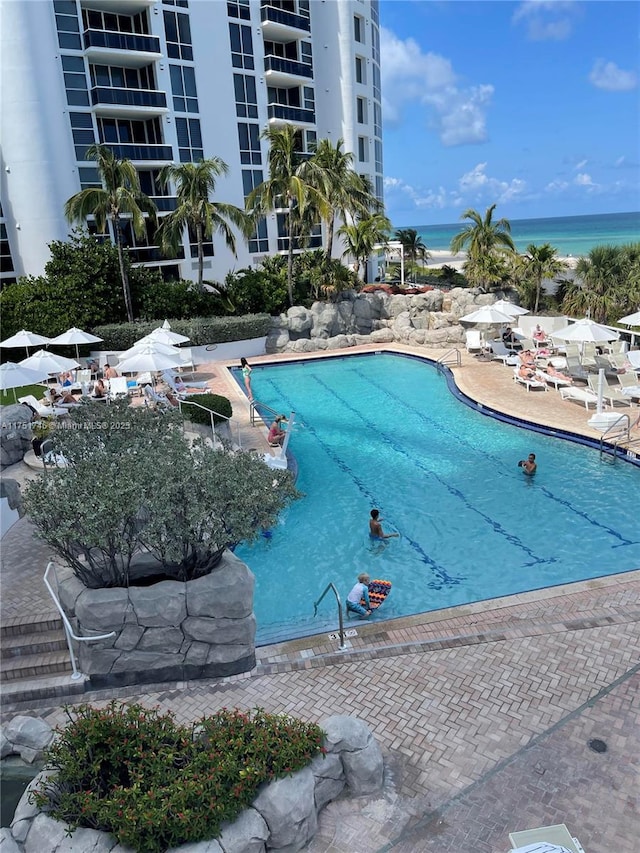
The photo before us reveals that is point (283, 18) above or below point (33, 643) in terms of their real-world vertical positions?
above

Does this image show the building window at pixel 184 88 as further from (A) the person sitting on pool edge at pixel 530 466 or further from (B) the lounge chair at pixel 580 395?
(A) the person sitting on pool edge at pixel 530 466

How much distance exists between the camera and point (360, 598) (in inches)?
362

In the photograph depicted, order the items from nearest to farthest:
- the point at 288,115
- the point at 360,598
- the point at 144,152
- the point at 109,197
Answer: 1. the point at 360,598
2. the point at 109,197
3. the point at 144,152
4. the point at 288,115

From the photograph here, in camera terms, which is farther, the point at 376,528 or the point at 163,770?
the point at 376,528

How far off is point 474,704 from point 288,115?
35.4m

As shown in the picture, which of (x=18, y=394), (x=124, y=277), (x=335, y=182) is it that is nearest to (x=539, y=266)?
(x=335, y=182)

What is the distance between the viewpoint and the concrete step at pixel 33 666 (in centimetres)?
789

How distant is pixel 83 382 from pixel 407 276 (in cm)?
2881

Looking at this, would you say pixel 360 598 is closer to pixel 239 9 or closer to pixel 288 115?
pixel 288 115

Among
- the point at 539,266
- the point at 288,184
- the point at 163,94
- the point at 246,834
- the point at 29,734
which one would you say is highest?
the point at 163,94

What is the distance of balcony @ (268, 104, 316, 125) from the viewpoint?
34.7 metres

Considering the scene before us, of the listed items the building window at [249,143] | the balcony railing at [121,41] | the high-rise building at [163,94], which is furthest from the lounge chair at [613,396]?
the balcony railing at [121,41]

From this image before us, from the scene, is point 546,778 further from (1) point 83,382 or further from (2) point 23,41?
(2) point 23,41

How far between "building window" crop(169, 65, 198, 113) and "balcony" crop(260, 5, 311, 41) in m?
5.66
